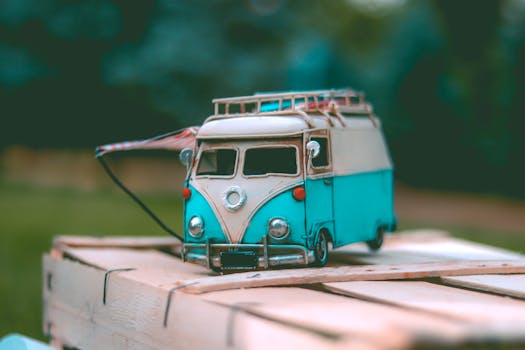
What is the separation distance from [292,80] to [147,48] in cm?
408

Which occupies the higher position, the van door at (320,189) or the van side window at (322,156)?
the van side window at (322,156)

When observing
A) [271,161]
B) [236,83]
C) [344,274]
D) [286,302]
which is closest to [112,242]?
[271,161]

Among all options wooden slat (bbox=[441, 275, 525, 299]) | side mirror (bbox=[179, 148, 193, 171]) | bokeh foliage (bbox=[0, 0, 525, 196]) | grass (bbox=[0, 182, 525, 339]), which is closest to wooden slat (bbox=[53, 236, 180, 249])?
grass (bbox=[0, 182, 525, 339])

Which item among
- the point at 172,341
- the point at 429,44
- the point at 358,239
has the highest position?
the point at 429,44

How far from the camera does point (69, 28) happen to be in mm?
21359

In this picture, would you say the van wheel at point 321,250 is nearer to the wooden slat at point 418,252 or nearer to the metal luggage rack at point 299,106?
the wooden slat at point 418,252

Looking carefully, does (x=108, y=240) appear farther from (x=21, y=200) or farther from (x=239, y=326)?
(x=21, y=200)

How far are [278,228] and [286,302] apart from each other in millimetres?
841

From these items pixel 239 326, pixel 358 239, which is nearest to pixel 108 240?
pixel 358 239

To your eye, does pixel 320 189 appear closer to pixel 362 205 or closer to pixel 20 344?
pixel 362 205

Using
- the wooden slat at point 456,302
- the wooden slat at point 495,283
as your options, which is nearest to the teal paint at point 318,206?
the wooden slat at point 456,302

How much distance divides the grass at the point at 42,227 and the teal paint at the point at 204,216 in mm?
2815

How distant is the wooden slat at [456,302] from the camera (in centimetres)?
277

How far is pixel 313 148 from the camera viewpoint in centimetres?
445
